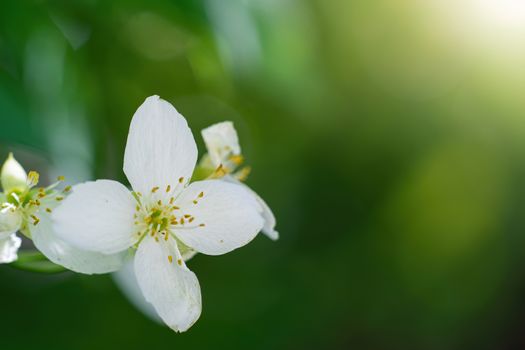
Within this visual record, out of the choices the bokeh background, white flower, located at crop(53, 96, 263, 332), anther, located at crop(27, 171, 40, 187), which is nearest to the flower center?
white flower, located at crop(53, 96, 263, 332)

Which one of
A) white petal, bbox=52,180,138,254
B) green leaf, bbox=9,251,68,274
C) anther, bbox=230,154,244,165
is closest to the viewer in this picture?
white petal, bbox=52,180,138,254

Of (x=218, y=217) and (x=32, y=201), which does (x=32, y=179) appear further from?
(x=218, y=217)

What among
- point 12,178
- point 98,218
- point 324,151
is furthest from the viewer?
point 324,151

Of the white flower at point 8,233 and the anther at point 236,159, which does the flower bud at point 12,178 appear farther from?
the anther at point 236,159

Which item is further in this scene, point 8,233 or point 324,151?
point 324,151

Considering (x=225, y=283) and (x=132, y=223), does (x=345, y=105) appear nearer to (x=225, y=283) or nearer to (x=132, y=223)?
(x=225, y=283)

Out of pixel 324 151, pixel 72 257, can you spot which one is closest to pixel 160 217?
pixel 72 257

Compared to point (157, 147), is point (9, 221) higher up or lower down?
lower down

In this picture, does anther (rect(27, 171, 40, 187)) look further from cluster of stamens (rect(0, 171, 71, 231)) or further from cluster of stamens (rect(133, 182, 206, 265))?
cluster of stamens (rect(133, 182, 206, 265))

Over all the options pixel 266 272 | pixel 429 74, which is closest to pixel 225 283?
pixel 266 272

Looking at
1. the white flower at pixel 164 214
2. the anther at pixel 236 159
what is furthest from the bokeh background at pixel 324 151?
the white flower at pixel 164 214
